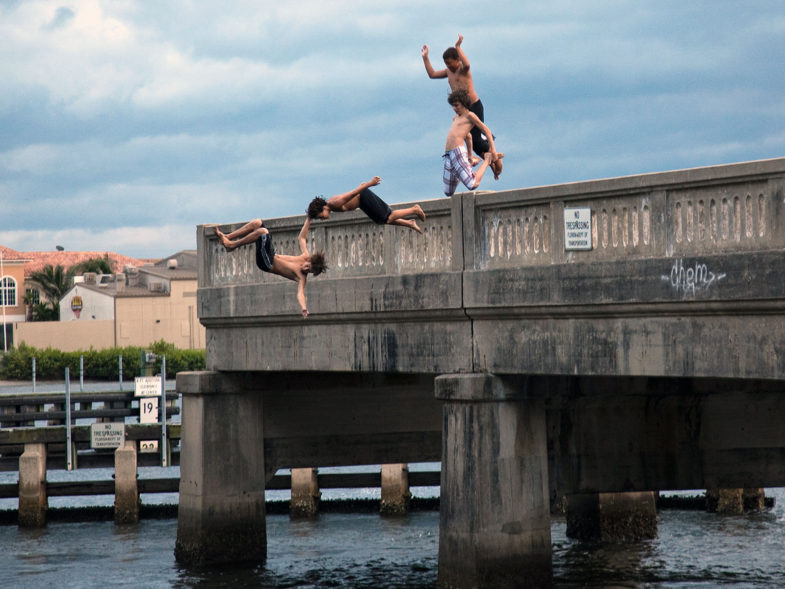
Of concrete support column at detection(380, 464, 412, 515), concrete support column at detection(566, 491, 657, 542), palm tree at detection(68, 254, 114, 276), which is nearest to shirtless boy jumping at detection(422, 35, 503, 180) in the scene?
concrete support column at detection(566, 491, 657, 542)

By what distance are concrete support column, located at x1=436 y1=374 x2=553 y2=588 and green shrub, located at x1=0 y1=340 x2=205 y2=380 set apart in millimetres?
86695

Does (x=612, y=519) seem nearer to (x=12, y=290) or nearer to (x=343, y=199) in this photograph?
(x=343, y=199)

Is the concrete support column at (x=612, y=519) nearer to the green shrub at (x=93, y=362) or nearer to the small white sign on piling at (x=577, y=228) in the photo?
the small white sign on piling at (x=577, y=228)

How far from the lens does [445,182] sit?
21516 millimetres

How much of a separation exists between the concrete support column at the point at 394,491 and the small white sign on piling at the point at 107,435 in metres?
6.75

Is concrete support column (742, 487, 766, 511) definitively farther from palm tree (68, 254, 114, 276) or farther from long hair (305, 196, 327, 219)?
palm tree (68, 254, 114, 276)

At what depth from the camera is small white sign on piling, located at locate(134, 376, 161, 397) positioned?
4259cm

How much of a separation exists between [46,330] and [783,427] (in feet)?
337

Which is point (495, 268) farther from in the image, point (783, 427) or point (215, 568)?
point (215, 568)

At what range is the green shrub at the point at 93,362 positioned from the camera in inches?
4230

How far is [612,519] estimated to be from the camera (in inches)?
1177

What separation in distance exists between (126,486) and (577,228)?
64.2 feet

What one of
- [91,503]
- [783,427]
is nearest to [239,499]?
[783,427]

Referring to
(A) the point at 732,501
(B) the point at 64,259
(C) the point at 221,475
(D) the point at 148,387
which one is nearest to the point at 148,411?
(D) the point at 148,387
